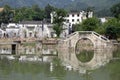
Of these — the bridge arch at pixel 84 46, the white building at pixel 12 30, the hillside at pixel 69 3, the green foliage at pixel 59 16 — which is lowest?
the bridge arch at pixel 84 46

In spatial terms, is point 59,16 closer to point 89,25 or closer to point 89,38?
point 89,25

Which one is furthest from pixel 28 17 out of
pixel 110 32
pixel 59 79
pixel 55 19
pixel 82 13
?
pixel 59 79

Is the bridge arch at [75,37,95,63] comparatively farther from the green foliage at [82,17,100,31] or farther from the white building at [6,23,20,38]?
the white building at [6,23,20,38]

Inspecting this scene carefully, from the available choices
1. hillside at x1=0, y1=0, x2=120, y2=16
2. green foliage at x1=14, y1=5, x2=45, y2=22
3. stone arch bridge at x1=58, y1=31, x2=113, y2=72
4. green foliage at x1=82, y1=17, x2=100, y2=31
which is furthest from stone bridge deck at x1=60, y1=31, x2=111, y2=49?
hillside at x1=0, y1=0, x2=120, y2=16

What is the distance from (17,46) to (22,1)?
136 meters

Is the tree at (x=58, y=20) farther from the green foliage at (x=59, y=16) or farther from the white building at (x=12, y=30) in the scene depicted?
the white building at (x=12, y=30)

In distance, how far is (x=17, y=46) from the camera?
140 feet

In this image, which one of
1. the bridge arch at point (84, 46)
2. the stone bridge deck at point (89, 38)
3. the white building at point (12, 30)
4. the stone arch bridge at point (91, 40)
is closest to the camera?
the stone arch bridge at point (91, 40)

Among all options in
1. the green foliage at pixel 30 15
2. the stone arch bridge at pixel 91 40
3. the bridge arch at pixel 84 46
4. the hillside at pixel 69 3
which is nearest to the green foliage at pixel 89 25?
the bridge arch at pixel 84 46

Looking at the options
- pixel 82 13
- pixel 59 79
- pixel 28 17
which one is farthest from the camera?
pixel 28 17

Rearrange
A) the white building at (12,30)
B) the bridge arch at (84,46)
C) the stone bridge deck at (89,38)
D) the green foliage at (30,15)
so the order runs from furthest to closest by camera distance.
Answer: the green foliage at (30,15) < the white building at (12,30) < the bridge arch at (84,46) < the stone bridge deck at (89,38)

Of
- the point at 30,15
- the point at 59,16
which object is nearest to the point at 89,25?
the point at 59,16

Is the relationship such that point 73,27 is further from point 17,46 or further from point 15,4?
point 15,4

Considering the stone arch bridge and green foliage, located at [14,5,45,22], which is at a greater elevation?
green foliage, located at [14,5,45,22]
